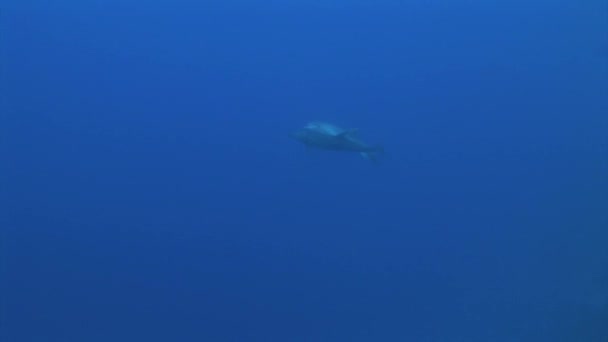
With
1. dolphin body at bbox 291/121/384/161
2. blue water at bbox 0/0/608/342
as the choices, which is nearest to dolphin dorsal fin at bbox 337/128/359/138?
dolphin body at bbox 291/121/384/161

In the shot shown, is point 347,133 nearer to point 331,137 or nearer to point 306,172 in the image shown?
point 331,137

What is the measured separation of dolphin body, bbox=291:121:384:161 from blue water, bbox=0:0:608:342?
4.39 ft

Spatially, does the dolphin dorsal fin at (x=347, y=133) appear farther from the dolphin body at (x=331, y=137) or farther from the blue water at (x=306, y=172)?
the blue water at (x=306, y=172)

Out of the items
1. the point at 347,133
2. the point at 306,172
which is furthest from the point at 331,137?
the point at 306,172

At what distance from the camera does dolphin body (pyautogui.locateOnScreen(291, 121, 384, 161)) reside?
5625mm

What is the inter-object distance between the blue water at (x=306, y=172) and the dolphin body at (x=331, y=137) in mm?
1337

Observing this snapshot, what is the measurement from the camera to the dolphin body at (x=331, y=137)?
221 inches

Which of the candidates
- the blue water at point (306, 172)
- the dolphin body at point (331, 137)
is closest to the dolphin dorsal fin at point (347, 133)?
the dolphin body at point (331, 137)

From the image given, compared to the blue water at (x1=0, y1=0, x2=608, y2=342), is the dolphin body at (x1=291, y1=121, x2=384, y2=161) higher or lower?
lower

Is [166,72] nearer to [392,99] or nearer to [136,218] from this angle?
[136,218]

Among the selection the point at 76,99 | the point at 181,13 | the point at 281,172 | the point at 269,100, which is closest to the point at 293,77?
the point at 269,100

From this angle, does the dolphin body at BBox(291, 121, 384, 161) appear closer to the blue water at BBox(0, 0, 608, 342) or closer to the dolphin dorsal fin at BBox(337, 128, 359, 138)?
the dolphin dorsal fin at BBox(337, 128, 359, 138)

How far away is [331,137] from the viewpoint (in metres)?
5.64

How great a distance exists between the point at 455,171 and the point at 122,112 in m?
7.11
